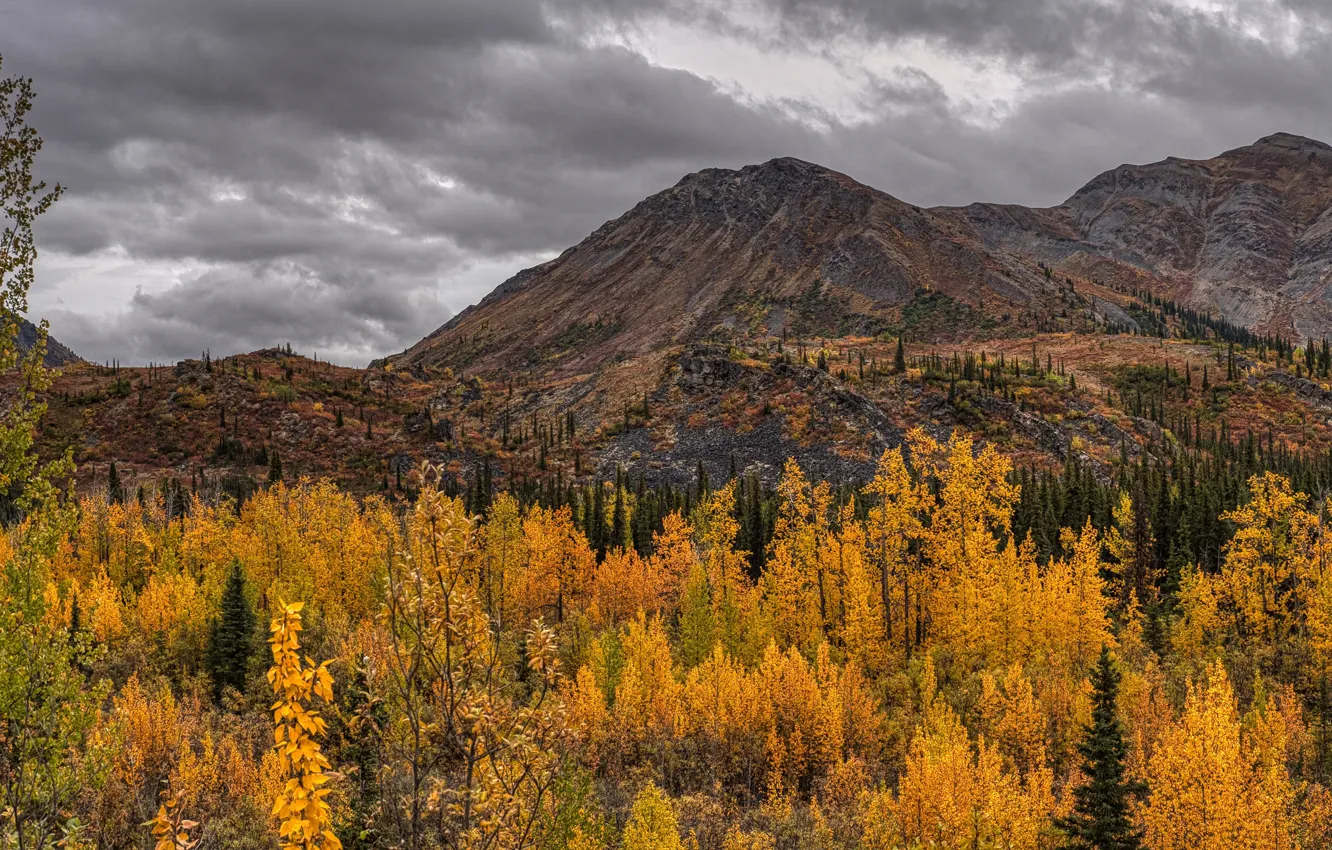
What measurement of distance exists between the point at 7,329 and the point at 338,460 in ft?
392

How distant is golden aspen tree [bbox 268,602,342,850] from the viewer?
635cm

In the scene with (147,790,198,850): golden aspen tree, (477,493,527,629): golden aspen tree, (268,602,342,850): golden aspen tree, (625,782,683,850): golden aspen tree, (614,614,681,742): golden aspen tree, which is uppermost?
(268,602,342,850): golden aspen tree

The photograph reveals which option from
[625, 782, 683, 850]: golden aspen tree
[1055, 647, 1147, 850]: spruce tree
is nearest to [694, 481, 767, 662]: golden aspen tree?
[1055, 647, 1147, 850]: spruce tree

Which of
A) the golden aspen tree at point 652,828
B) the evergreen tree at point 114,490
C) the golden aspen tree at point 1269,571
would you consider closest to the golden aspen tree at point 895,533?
the golden aspen tree at point 1269,571

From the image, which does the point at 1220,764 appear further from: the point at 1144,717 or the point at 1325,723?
the point at 1325,723

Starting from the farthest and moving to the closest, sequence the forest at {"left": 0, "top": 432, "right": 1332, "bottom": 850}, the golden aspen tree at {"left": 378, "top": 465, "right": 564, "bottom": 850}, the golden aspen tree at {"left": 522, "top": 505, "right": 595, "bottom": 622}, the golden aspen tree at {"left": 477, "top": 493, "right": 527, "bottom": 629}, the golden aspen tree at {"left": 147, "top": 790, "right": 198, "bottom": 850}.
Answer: the golden aspen tree at {"left": 522, "top": 505, "right": 595, "bottom": 622} → the golden aspen tree at {"left": 477, "top": 493, "right": 527, "bottom": 629} → the forest at {"left": 0, "top": 432, "right": 1332, "bottom": 850} → the golden aspen tree at {"left": 378, "top": 465, "right": 564, "bottom": 850} → the golden aspen tree at {"left": 147, "top": 790, "right": 198, "bottom": 850}

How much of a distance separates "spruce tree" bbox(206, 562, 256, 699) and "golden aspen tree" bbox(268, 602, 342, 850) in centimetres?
4430

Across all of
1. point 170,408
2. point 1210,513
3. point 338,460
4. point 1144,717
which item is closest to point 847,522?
point 1144,717

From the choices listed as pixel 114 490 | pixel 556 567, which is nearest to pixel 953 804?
pixel 556 567

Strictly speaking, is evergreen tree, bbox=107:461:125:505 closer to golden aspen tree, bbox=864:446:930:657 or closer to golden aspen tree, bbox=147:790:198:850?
golden aspen tree, bbox=864:446:930:657

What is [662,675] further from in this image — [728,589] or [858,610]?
[728,589]

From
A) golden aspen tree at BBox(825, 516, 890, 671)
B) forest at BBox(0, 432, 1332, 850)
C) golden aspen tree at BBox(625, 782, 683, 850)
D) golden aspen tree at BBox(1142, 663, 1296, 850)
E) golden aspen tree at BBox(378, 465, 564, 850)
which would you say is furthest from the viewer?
golden aspen tree at BBox(825, 516, 890, 671)

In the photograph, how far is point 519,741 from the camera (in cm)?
766

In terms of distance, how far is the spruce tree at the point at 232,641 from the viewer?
44.5 meters
